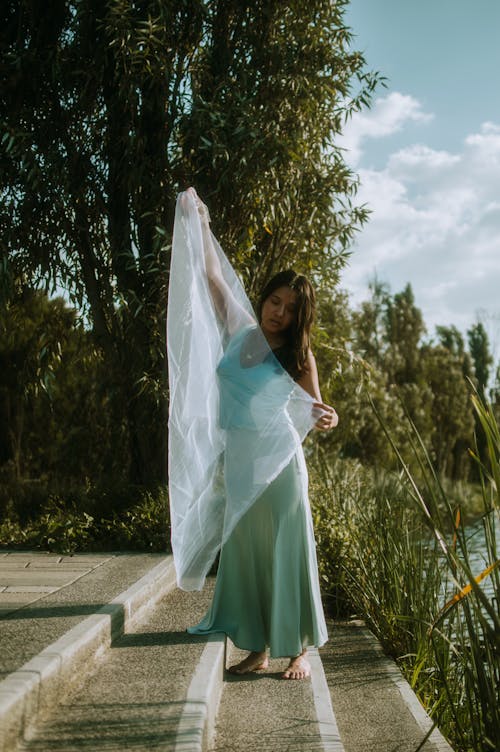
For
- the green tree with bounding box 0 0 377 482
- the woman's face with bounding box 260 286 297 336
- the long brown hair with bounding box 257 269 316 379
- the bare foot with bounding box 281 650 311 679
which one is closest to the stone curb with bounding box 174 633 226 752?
the bare foot with bounding box 281 650 311 679

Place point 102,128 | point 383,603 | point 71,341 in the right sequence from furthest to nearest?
point 71,341 → point 102,128 → point 383,603

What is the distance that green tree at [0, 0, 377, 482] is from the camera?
5805 mm

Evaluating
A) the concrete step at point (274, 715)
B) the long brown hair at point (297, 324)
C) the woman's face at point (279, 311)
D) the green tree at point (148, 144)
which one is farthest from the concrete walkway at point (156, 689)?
the green tree at point (148, 144)

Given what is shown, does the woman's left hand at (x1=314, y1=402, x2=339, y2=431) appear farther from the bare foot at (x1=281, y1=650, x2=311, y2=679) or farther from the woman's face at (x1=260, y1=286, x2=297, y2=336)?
the bare foot at (x1=281, y1=650, x2=311, y2=679)

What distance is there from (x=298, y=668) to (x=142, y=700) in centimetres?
85

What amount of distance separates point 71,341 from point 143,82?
2.59m

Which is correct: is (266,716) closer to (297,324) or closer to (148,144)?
(297,324)

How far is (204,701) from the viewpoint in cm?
228

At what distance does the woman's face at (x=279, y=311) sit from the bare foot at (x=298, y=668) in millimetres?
1418

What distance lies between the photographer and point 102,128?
6.22 meters

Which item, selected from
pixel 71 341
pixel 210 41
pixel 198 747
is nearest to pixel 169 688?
pixel 198 747

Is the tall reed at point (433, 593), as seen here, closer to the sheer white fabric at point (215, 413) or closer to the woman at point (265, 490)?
the woman at point (265, 490)

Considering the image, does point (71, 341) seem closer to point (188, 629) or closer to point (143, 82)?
point (143, 82)

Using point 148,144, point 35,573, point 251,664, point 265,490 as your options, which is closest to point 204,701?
point 251,664
